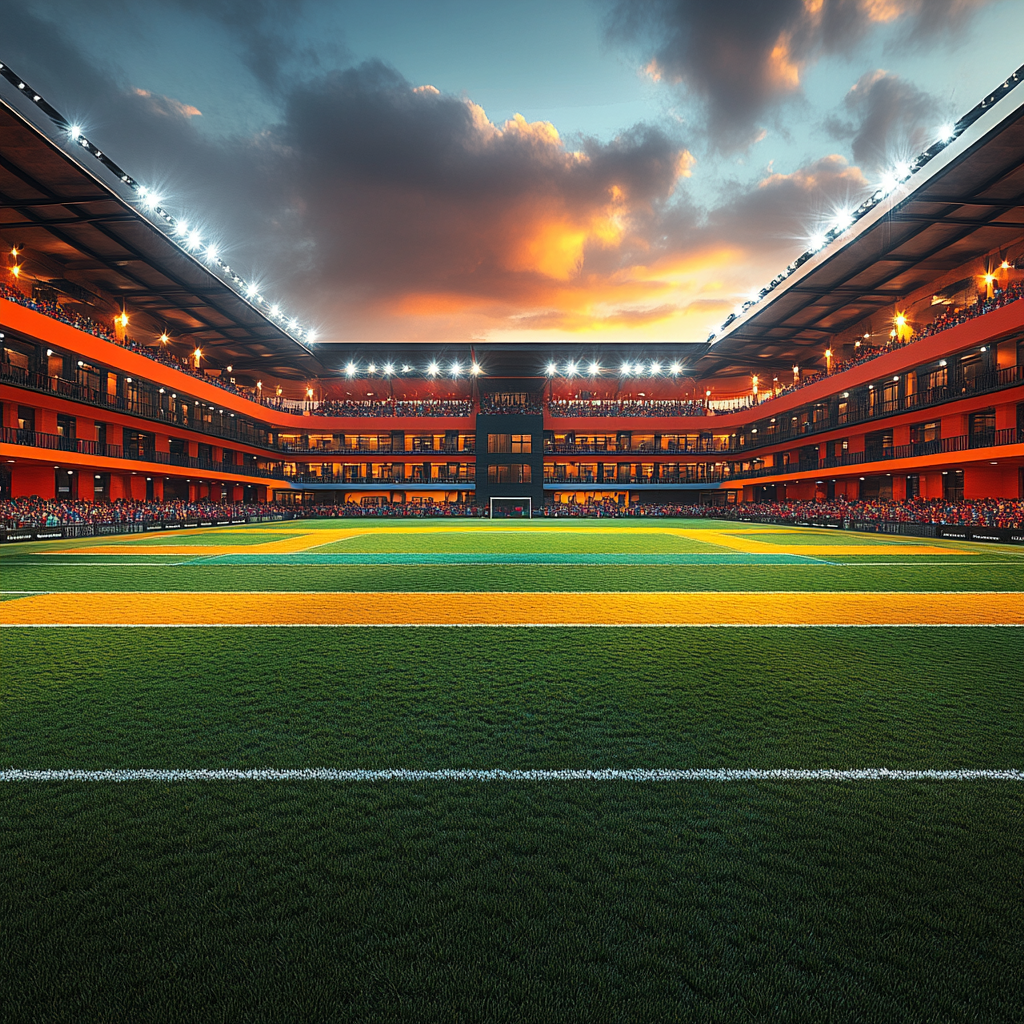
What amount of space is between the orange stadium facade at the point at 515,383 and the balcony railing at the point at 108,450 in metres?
0.21

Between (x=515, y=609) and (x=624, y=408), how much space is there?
6124 cm

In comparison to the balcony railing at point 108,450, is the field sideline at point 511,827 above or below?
below

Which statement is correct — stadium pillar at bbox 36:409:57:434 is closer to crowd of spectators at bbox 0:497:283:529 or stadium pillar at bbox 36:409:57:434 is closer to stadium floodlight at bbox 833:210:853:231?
crowd of spectators at bbox 0:497:283:529

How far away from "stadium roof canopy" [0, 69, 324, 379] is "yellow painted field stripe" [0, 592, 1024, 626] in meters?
24.2

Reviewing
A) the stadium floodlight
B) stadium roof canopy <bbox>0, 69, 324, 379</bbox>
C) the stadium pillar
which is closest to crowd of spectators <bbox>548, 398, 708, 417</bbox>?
stadium roof canopy <bbox>0, 69, 324, 379</bbox>

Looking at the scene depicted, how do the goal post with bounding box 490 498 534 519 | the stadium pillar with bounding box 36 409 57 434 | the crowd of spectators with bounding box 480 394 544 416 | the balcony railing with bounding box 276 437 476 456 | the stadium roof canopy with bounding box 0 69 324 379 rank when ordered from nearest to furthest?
the stadium roof canopy with bounding box 0 69 324 379 < the stadium pillar with bounding box 36 409 57 434 < the goal post with bounding box 490 498 534 519 < the crowd of spectators with bounding box 480 394 544 416 < the balcony railing with bounding box 276 437 476 456

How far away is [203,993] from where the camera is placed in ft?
6.84

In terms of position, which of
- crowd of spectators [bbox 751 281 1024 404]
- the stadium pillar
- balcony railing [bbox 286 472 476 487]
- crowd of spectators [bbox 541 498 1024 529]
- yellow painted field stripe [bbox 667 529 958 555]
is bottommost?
yellow painted field stripe [bbox 667 529 958 555]

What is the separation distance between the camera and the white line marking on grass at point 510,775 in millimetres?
3703

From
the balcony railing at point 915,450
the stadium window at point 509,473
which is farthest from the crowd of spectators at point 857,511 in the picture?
the stadium window at point 509,473

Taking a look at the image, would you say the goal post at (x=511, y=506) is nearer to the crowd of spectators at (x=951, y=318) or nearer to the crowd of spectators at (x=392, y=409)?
the crowd of spectators at (x=392, y=409)

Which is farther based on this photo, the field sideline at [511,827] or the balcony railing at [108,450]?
the balcony railing at [108,450]

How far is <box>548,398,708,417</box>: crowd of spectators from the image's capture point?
221ft

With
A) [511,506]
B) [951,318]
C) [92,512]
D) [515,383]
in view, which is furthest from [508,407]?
[92,512]
